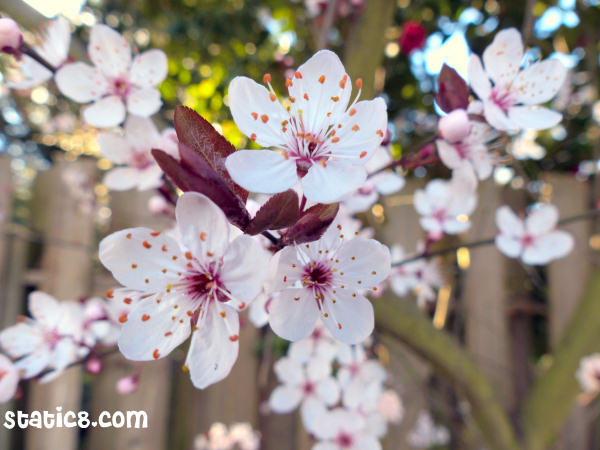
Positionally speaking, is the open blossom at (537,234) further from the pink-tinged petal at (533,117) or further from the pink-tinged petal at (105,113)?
the pink-tinged petal at (105,113)

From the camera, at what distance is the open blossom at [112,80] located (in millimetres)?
762

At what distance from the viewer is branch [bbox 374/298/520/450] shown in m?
1.20

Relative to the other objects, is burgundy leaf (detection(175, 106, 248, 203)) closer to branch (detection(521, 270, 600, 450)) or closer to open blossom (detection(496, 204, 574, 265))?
open blossom (detection(496, 204, 574, 265))

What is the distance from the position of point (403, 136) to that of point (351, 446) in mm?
1491

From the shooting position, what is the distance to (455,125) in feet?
1.94

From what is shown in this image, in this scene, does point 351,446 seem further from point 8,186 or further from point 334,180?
point 8,186

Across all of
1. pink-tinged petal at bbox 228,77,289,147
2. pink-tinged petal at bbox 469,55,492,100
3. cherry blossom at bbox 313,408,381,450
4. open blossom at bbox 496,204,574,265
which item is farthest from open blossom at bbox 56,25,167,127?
open blossom at bbox 496,204,574,265

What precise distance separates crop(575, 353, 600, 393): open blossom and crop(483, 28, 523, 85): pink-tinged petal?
3.12 feet

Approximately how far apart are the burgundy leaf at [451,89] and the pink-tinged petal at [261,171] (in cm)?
27

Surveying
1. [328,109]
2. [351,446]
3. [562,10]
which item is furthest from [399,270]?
[562,10]

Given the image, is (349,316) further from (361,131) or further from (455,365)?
(455,365)

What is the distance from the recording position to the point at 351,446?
1025mm

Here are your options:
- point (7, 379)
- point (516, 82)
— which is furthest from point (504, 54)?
point (7, 379)

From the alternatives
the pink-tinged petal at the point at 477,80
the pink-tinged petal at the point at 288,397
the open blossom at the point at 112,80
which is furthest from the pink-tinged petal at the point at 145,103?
the pink-tinged petal at the point at 288,397
